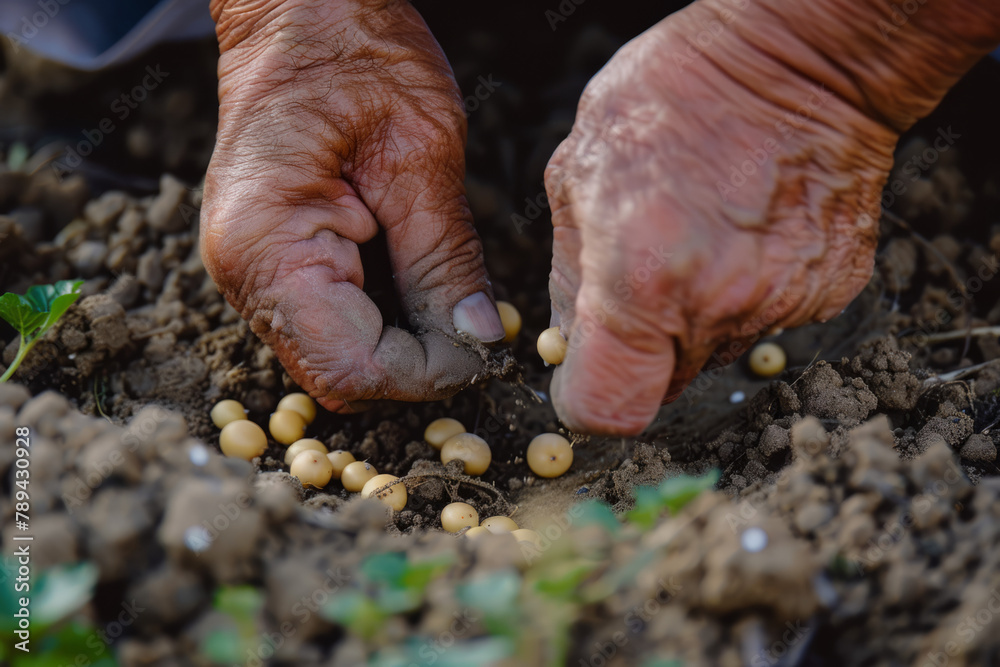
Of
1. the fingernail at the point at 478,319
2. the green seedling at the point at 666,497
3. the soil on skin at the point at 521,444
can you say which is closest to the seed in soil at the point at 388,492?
the soil on skin at the point at 521,444

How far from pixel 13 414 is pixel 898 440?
195cm

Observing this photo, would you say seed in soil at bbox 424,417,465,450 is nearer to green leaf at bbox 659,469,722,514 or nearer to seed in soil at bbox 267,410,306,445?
seed in soil at bbox 267,410,306,445

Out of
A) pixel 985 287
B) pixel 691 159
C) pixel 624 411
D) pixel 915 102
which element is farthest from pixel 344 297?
pixel 985 287

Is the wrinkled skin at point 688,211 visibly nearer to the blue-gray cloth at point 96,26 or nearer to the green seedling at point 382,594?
the green seedling at point 382,594

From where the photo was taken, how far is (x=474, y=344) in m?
2.03

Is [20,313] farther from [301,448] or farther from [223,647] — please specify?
[223,647]

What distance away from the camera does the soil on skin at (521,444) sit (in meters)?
0.90

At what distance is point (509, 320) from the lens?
231 cm

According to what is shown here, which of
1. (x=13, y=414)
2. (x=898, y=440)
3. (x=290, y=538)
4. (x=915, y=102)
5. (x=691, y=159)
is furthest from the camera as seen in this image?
(x=898, y=440)

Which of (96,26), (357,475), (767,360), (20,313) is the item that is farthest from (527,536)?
(96,26)

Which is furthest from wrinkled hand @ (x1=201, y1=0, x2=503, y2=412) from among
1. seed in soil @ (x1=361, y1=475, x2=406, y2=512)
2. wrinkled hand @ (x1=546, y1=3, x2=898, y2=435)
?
wrinkled hand @ (x1=546, y1=3, x2=898, y2=435)

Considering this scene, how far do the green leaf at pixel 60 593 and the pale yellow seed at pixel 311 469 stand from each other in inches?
40.0

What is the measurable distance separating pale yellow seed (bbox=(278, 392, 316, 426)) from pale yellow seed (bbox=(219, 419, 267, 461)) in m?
0.13

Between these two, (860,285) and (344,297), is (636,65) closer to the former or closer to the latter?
(860,285)
